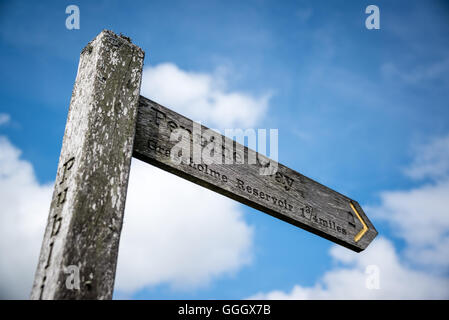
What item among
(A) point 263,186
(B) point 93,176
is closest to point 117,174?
(B) point 93,176

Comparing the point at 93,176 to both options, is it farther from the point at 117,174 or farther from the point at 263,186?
the point at 263,186

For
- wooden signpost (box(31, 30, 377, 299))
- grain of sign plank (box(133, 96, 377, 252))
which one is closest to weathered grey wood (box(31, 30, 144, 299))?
wooden signpost (box(31, 30, 377, 299))

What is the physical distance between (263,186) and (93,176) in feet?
3.37

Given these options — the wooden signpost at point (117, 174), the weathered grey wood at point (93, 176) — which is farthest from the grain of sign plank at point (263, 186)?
the weathered grey wood at point (93, 176)

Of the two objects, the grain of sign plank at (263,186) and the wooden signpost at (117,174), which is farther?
the grain of sign plank at (263,186)

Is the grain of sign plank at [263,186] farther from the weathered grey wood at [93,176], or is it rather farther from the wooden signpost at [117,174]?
the weathered grey wood at [93,176]

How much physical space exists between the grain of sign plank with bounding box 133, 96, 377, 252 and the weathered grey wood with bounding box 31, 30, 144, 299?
0.16 m

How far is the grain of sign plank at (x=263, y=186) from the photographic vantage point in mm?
1773

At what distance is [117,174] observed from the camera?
145 cm
